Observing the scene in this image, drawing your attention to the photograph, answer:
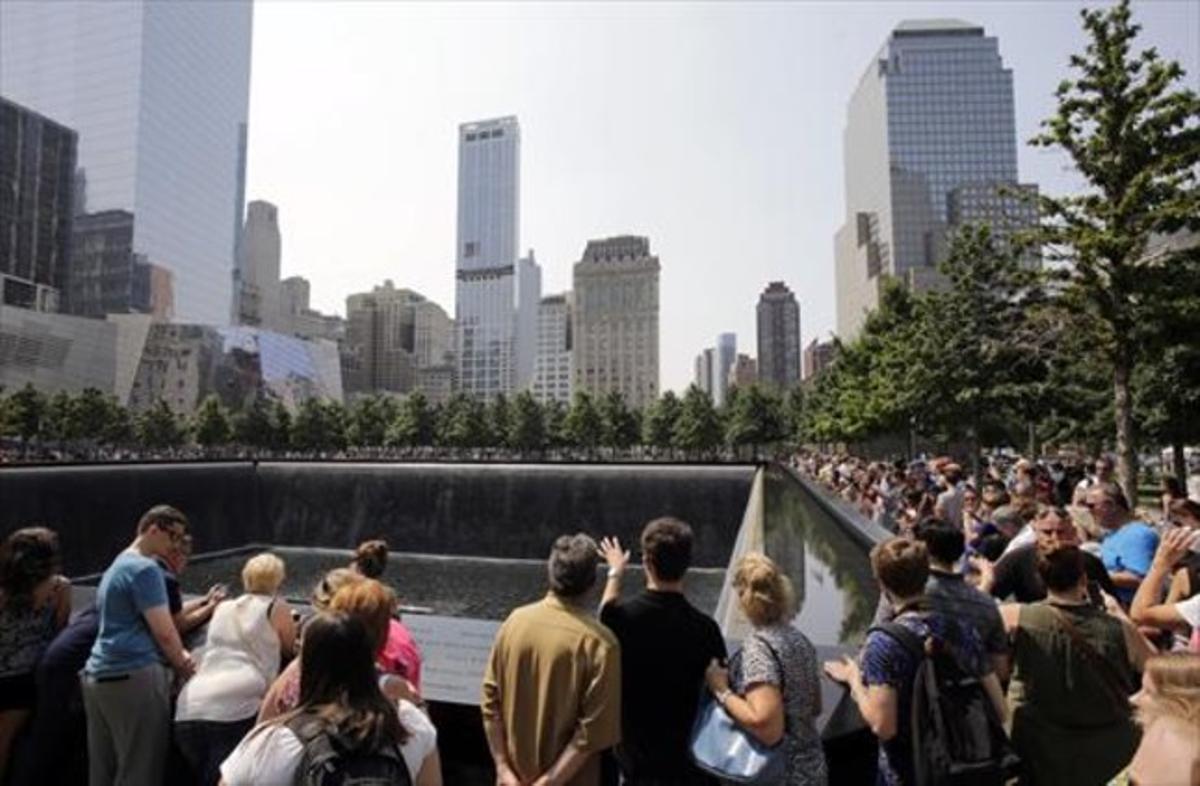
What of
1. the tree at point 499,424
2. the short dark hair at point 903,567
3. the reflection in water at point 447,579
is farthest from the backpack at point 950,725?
the tree at point 499,424

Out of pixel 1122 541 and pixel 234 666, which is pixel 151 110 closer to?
pixel 234 666

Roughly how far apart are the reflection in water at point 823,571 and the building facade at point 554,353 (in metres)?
167

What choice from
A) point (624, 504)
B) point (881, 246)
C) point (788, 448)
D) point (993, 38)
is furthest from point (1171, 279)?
point (993, 38)

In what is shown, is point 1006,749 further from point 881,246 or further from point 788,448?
point 881,246

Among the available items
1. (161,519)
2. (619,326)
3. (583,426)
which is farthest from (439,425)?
(619,326)

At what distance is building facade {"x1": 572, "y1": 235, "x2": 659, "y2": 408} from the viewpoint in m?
154

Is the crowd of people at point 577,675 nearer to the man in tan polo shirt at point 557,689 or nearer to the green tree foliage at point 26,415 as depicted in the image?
the man in tan polo shirt at point 557,689

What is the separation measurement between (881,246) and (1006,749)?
130456 millimetres

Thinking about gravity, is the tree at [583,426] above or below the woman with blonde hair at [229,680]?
above

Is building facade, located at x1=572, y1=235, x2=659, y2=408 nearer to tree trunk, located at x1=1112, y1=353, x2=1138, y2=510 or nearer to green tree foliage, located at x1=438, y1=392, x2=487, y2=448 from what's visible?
green tree foliage, located at x1=438, y1=392, x2=487, y2=448

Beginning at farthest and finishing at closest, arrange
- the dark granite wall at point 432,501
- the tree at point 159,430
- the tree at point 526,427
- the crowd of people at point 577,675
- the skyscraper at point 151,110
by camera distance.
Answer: the skyscraper at point 151,110 < the tree at point 159,430 < the tree at point 526,427 < the dark granite wall at point 432,501 < the crowd of people at point 577,675

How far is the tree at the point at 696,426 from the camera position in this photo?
7181 cm

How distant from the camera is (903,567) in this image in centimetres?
323

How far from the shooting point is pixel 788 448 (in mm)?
81312
